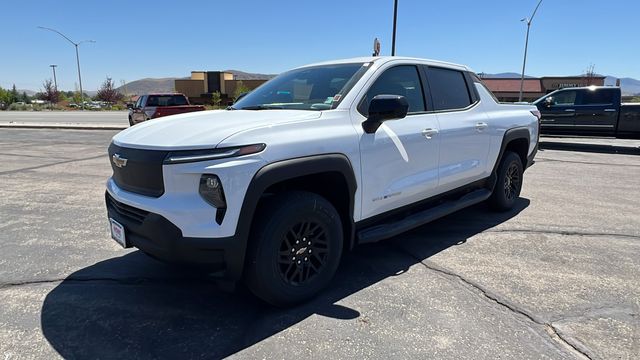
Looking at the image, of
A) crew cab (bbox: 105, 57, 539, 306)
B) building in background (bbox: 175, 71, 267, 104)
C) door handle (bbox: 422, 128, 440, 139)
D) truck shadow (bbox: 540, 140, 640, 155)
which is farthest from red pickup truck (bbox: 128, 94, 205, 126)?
building in background (bbox: 175, 71, 267, 104)

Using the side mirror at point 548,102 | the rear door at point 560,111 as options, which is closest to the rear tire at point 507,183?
the rear door at point 560,111

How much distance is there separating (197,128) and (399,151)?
5.27ft

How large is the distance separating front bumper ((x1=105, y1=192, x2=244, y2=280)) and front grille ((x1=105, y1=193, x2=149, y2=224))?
0.15 ft

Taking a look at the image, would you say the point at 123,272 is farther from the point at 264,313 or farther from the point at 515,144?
the point at 515,144

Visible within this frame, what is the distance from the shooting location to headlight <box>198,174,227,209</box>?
252 cm

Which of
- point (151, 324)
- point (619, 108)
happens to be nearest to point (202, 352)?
point (151, 324)

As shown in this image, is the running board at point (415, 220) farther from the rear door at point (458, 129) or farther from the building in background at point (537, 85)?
the building in background at point (537, 85)

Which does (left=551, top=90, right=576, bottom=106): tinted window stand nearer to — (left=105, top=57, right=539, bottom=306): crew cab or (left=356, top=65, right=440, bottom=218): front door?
(left=105, top=57, right=539, bottom=306): crew cab

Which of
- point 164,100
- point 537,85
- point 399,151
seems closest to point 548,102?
point 399,151

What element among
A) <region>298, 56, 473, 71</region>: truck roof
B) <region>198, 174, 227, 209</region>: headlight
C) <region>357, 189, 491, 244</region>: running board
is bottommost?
<region>357, 189, 491, 244</region>: running board

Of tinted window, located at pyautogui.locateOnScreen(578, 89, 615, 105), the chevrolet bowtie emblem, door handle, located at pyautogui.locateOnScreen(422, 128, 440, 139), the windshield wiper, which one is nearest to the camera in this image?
the chevrolet bowtie emblem

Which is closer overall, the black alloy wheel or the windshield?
the black alloy wheel

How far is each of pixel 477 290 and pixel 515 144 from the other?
2.91m

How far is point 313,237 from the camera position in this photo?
3094 mm
